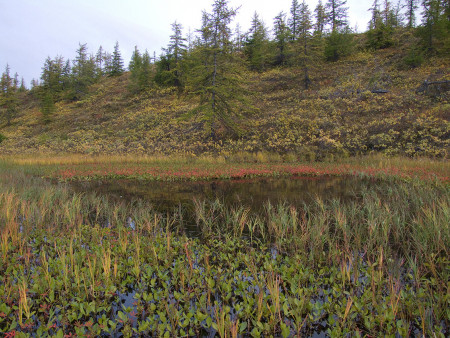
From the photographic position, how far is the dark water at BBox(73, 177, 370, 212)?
1046 cm

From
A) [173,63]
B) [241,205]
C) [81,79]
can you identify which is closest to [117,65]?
[81,79]

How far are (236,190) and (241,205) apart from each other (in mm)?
5032

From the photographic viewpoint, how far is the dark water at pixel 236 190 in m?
10.5

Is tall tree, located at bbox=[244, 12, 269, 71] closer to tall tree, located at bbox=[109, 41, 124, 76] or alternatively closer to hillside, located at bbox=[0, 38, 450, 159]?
hillside, located at bbox=[0, 38, 450, 159]

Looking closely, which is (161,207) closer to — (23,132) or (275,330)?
(275,330)

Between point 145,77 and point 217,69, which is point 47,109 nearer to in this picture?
point 145,77

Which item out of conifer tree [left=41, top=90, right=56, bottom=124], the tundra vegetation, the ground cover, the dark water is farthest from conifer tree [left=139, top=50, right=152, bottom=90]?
the dark water

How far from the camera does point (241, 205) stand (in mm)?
7844

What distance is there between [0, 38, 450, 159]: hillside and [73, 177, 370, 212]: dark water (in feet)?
28.4

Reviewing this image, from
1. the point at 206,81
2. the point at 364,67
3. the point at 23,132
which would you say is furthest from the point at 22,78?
the point at 364,67

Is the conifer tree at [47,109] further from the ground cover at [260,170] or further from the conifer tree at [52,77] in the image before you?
the ground cover at [260,170]

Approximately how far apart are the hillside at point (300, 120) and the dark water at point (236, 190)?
8645 millimetres

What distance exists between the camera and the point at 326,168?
17.6m

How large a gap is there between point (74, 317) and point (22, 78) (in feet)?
409
